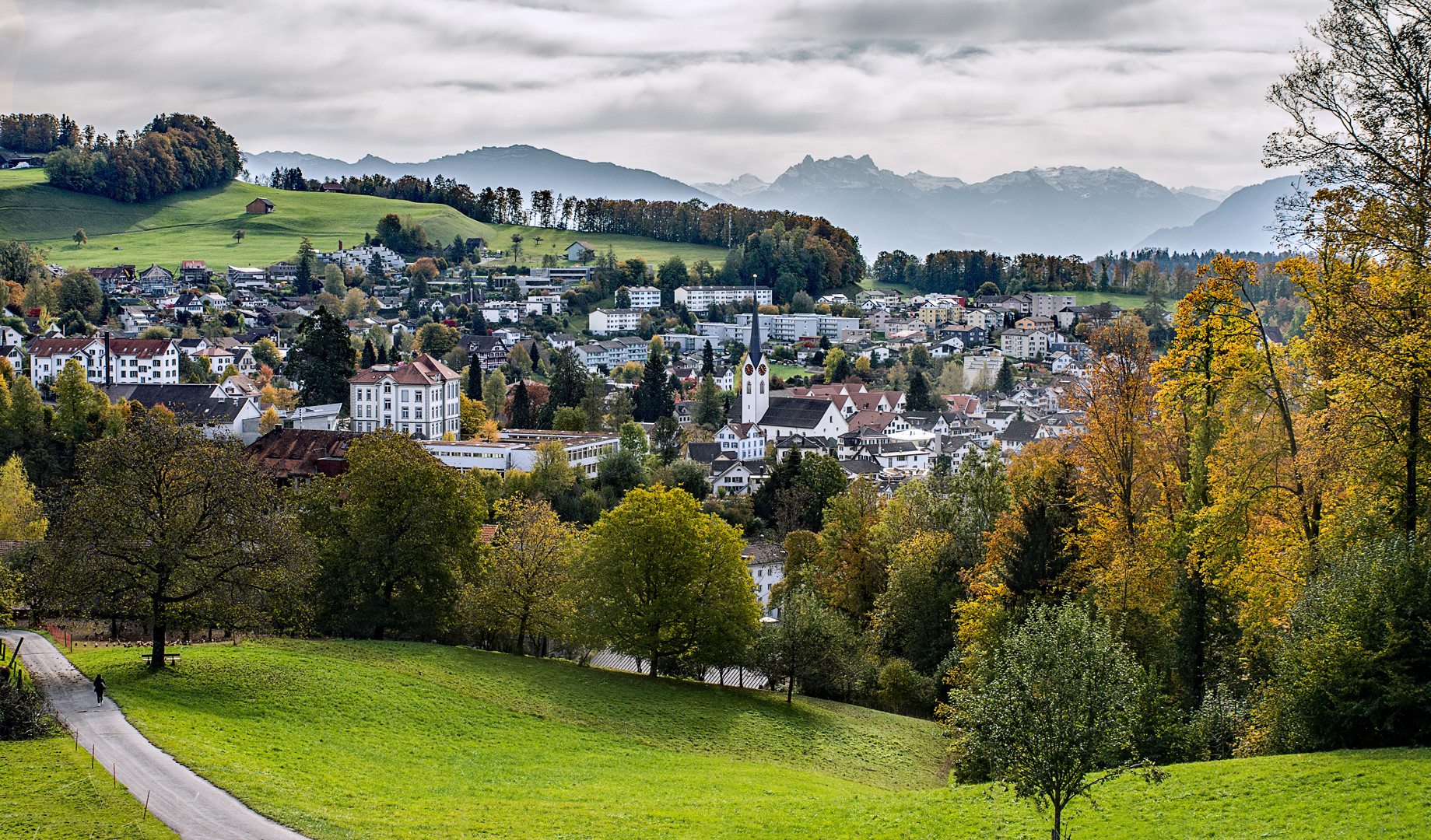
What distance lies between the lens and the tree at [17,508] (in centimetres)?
4338

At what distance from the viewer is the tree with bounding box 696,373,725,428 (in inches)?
3509

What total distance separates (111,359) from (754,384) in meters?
50.6

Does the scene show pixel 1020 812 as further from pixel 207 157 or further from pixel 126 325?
pixel 207 157

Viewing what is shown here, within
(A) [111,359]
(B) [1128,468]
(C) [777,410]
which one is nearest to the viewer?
(B) [1128,468]

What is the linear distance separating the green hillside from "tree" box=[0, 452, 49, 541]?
103 metres

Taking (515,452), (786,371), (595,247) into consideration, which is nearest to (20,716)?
(515,452)

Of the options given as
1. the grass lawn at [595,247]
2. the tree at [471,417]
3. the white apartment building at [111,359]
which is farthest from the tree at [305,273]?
the tree at [471,417]

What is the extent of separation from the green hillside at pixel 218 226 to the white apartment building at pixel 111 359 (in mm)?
63908

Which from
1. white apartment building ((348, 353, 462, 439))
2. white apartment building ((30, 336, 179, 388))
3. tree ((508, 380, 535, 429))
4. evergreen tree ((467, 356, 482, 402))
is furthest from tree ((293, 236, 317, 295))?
white apartment building ((348, 353, 462, 439))

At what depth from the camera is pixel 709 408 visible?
3519 inches

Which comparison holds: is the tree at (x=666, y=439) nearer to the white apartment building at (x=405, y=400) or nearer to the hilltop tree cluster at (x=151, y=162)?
the white apartment building at (x=405, y=400)

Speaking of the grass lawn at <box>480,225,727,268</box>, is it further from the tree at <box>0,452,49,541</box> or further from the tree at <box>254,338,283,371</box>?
the tree at <box>0,452,49,541</box>

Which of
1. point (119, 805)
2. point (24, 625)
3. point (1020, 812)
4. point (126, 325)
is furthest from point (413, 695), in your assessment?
point (126, 325)

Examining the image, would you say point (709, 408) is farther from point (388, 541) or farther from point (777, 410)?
point (388, 541)
